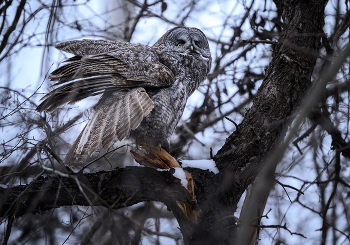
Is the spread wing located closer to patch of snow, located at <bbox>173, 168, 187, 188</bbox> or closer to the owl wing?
the owl wing

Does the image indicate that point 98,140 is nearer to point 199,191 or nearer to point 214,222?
point 199,191

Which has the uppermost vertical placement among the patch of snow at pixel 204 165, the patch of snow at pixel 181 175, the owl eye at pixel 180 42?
the owl eye at pixel 180 42

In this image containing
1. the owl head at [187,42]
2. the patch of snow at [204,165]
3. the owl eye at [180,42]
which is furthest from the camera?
the owl eye at [180,42]

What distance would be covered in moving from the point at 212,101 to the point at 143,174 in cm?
211

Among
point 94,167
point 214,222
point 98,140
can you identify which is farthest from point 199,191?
point 94,167

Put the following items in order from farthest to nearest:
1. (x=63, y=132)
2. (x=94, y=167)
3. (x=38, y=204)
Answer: (x=94, y=167) → (x=63, y=132) → (x=38, y=204)

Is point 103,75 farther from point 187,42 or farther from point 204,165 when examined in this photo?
point 187,42

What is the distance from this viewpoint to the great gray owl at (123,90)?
6.98 ft

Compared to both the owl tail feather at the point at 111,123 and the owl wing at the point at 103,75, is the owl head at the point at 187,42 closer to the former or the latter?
the owl wing at the point at 103,75

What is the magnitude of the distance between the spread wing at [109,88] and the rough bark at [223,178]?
10.9 inches

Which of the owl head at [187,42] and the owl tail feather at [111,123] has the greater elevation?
the owl head at [187,42]

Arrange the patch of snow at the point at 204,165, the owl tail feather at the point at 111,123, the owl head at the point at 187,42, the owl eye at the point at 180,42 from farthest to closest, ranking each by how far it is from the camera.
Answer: the owl eye at the point at 180,42 → the owl head at the point at 187,42 → the patch of snow at the point at 204,165 → the owl tail feather at the point at 111,123

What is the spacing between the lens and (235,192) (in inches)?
90.6

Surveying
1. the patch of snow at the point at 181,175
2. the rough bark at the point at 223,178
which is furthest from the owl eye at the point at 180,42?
the patch of snow at the point at 181,175
